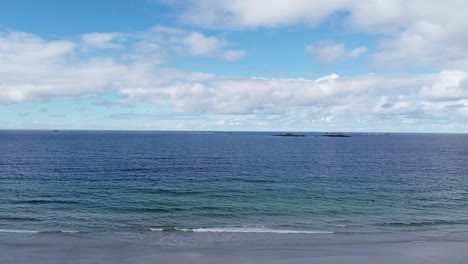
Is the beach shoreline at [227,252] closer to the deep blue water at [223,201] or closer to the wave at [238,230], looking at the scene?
the deep blue water at [223,201]

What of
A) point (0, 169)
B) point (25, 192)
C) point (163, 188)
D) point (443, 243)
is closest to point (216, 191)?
point (163, 188)

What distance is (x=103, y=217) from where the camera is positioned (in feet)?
121

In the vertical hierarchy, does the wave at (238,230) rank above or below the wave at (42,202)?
below

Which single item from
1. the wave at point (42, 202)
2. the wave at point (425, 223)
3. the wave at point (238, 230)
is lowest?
the wave at point (238, 230)

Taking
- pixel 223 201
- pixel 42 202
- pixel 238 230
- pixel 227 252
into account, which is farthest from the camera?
pixel 223 201

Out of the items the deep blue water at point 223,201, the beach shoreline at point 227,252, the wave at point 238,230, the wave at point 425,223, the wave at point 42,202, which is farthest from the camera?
the wave at point 42,202

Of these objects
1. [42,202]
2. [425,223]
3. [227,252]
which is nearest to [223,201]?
[227,252]

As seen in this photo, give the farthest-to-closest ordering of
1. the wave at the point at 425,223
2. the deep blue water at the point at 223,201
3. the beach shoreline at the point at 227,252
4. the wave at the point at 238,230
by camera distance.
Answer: the wave at the point at 425,223 → the deep blue water at the point at 223,201 → the wave at the point at 238,230 → the beach shoreline at the point at 227,252

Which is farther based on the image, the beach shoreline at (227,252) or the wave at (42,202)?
the wave at (42,202)

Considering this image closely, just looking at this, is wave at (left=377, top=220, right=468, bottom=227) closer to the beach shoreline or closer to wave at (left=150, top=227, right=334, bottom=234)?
the beach shoreline

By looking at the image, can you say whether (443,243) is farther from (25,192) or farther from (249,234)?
(25,192)

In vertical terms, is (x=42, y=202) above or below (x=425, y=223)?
above

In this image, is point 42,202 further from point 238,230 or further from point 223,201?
point 238,230

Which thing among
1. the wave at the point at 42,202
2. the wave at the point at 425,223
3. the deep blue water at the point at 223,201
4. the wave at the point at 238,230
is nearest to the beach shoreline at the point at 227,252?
the deep blue water at the point at 223,201
